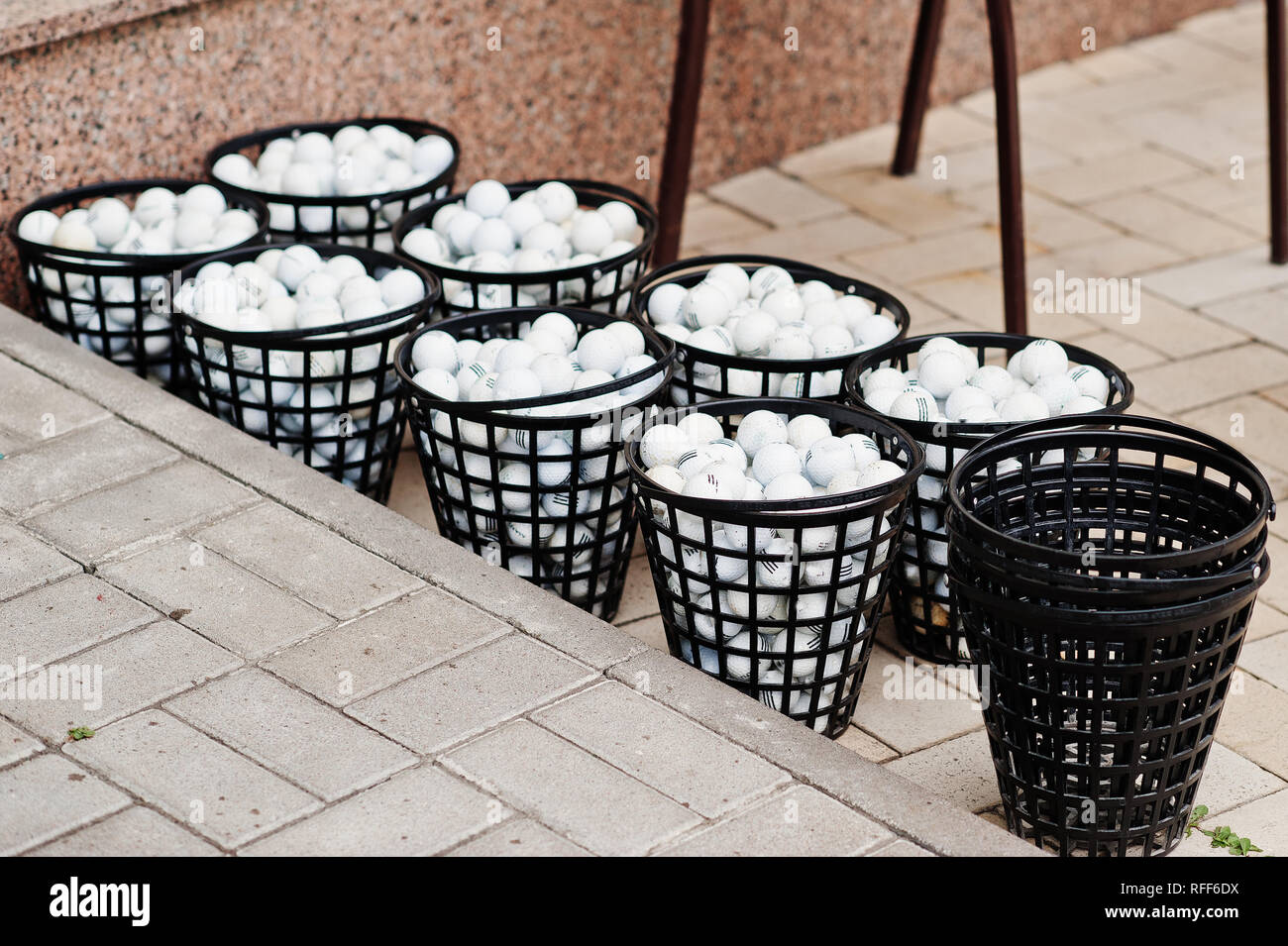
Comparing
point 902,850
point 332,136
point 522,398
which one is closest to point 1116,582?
point 902,850

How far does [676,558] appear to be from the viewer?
93.0 inches

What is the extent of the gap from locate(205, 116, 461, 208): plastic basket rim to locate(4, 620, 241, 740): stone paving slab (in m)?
1.23

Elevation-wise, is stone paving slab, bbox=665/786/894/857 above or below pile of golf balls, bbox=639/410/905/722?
below

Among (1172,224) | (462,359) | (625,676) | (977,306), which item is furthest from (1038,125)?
(625,676)

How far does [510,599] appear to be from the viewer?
2438mm

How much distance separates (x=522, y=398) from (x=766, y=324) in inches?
21.0

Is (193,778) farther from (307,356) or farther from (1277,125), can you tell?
(1277,125)

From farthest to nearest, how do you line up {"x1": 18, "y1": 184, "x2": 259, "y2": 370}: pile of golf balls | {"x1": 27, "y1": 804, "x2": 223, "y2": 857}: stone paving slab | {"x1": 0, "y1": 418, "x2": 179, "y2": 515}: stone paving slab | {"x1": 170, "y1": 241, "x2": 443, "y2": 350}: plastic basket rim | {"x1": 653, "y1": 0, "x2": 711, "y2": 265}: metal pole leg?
{"x1": 653, "y1": 0, "x2": 711, "y2": 265}: metal pole leg < {"x1": 18, "y1": 184, "x2": 259, "y2": 370}: pile of golf balls < {"x1": 170, "y1": 241, "x2": 443, "y2": 350}: plastic basket rim < {"x1": 0, "y1": 418, "x2": 179, "y2": 515}: stone paving slab < {"x1": 27, "y1": 804, "x2": 223, "y2": 857}: stone paving slab

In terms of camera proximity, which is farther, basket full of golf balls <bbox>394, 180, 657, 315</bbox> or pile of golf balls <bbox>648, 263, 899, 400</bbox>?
basket full of golf balls <bbox>394, 180, 657, 315</bbox>

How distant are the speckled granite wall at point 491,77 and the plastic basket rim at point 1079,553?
6.90 feet

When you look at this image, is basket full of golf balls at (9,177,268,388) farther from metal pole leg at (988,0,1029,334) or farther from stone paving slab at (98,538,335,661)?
metal pole leg at (988,0,1029,334)

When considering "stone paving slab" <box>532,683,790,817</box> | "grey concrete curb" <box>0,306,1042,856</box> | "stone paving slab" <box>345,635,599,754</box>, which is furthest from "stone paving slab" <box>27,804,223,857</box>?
"grey concrete curb" <box>0,306,1042,856</box>

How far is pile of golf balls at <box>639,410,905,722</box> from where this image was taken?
7.52 feet
